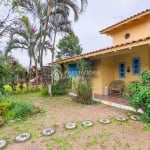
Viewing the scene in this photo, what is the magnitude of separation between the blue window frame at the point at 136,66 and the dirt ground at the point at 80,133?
3794 mm

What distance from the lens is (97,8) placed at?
62.2ft

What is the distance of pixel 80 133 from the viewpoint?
21.4 ft

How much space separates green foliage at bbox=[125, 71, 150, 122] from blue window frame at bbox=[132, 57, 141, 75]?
144 inches

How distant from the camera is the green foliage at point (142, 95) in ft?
24.3

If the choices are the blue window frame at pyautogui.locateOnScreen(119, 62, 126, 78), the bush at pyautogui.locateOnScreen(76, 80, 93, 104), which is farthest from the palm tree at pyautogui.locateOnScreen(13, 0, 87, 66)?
the bush at pyautogui.locateOnScreen(76, 80, 93, 104)

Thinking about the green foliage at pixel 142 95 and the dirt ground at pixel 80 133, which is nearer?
the dirt ground at pixel 80 133

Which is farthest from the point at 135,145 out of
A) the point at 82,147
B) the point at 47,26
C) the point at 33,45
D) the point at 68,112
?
the point at 33,45

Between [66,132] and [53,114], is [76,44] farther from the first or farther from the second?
[66,132]

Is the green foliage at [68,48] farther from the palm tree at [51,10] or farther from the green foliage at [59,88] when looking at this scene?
the green foliage at [59,88]

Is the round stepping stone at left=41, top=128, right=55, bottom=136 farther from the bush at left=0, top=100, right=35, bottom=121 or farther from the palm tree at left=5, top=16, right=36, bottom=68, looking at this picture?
the palm tree at left=5, top=16, right=36, bottom=68

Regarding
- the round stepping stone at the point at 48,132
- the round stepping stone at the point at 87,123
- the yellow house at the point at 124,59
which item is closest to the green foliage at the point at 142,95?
the round stepping stone at the point at 87,123

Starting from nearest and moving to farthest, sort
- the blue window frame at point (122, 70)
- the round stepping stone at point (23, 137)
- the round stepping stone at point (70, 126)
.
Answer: the round stepping stone at point (23, 137) → the round stepping stone at point (70, 126) → the blue window frame at point (122, 70)

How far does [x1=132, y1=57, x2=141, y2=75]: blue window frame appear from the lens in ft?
38.7

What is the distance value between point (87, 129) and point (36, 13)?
38.9 feet
